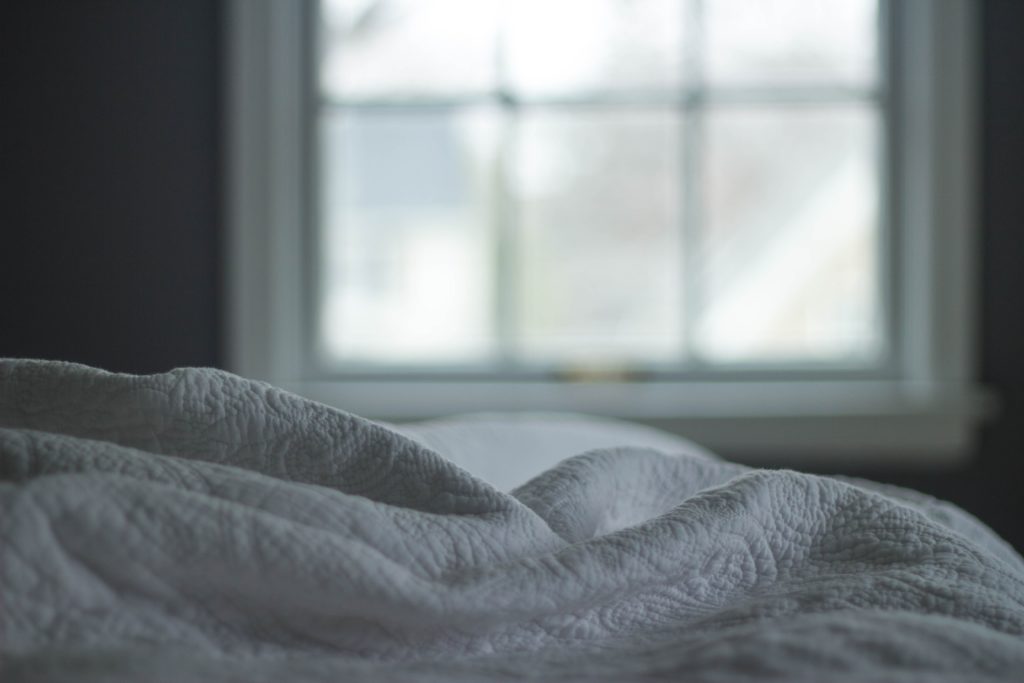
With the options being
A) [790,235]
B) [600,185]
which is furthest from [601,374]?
[790,235]

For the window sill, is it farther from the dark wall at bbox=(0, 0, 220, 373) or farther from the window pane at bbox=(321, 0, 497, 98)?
the window pane at bbox=(321, 0, 497, 98)

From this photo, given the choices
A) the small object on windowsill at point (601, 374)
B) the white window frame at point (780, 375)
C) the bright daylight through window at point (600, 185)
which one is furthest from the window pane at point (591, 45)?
the small object on windowsill at point (601, 374)

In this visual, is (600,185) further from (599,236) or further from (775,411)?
(775,411)

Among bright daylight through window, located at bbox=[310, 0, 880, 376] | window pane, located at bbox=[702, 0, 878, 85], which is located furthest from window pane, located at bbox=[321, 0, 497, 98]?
window pane, located at bbox=[702, 0, 878, 85]

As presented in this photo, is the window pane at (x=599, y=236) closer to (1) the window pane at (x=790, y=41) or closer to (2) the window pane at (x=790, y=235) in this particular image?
(2) the window pane at (x=790, y=235)

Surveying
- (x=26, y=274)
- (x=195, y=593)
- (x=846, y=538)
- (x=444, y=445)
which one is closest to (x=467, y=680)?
(x=195, y=593)

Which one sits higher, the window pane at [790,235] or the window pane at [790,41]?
the window pane at [790,41]

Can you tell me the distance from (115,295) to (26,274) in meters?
0.22

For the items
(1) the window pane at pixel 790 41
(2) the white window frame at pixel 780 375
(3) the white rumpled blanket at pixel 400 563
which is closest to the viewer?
(3) the white rumpled blanket at pixel 400 563

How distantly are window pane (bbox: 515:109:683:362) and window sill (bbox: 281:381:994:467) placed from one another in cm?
16

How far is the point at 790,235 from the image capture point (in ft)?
8.73

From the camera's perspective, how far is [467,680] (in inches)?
22.8

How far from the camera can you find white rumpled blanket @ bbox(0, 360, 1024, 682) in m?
0.56

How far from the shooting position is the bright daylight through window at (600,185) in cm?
263
